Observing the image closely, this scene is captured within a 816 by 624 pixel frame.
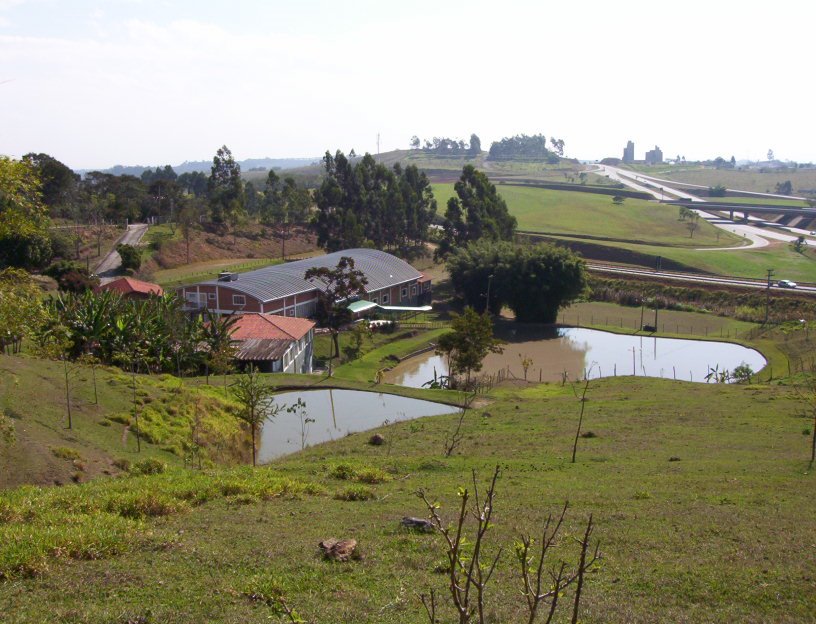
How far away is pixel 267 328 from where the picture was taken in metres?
39.2

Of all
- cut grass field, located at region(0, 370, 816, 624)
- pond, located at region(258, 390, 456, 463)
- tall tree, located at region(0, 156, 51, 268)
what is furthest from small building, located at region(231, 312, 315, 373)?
tall tree, located at region(0, 156, 51, 268)

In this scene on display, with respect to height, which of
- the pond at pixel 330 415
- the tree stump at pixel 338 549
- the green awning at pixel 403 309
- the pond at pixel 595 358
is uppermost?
the tree stump at pixel 338 549

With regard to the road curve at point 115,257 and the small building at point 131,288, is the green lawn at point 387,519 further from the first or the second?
the road curve at point 115,257

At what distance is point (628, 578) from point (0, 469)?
42.0ft

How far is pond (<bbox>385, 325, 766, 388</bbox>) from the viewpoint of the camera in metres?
41.9

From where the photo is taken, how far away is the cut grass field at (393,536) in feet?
31.0

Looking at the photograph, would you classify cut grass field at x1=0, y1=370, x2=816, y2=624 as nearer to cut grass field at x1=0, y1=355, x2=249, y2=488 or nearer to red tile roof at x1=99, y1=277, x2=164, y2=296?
cut grass field at x1=0, y1=355, x2=249, y2=488

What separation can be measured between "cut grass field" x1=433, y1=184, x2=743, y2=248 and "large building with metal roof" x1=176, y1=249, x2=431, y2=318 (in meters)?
44.4

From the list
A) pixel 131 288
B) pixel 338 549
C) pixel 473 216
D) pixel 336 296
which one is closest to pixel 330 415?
pixel 338 549

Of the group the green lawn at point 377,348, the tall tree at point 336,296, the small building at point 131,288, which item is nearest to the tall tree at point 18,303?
the green lawn at point 377,348

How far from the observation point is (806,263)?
82.1m

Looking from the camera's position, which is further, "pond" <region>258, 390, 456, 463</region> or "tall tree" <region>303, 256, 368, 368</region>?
"tall tree" <region>303, 256, 368, 368</region>

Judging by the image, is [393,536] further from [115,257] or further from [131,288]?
[115,257]

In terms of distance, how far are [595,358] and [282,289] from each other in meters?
20.8
